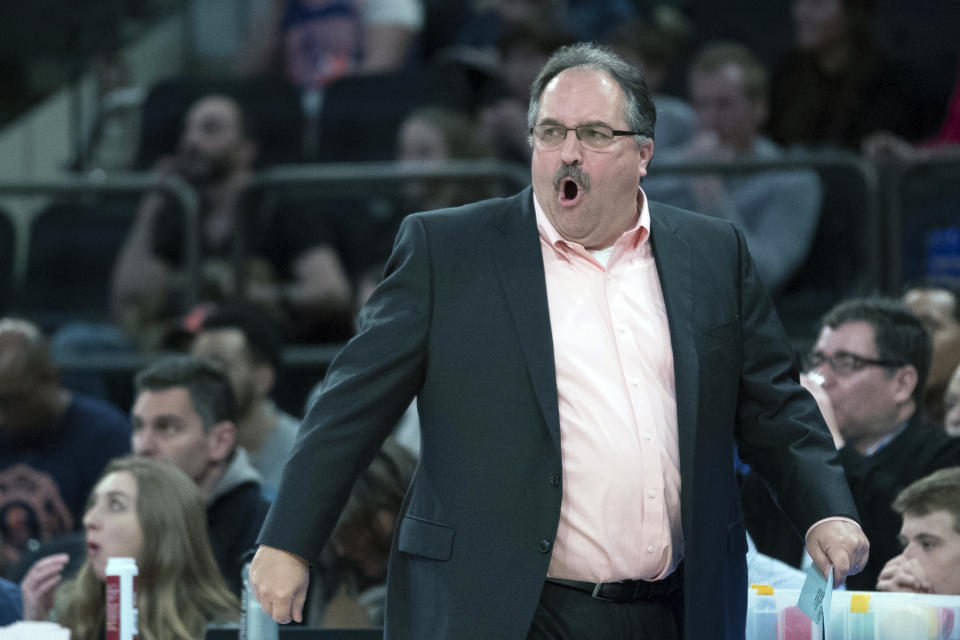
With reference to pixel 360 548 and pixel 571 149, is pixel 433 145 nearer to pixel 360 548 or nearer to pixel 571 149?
pixel 360 548

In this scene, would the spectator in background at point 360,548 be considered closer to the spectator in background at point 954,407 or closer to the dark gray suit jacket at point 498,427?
the spectator in background at point 954,407

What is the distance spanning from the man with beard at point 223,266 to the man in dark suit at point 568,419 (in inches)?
156

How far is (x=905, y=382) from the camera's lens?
486 centimetres

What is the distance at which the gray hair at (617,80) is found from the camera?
116 inches

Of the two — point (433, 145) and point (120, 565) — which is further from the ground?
point (433, 145)

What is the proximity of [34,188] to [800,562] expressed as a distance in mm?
4046

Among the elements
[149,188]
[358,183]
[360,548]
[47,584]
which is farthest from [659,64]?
[47,584]

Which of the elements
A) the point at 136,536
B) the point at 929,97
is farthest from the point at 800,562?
the point at 929,97

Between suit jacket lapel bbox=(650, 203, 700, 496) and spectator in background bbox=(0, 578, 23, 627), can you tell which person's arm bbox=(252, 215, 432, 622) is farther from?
spectator in background bbox=(0, 578, 23, 627)

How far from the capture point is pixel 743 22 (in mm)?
8930

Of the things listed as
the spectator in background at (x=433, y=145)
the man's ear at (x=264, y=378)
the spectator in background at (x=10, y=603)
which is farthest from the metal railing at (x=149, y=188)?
the spectator in background at (x=10, y=603)

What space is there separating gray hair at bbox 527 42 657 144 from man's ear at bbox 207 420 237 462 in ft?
9.01

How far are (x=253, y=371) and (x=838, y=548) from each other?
146 inches

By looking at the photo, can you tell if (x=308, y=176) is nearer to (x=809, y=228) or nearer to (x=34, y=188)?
(x=34, y=188)
